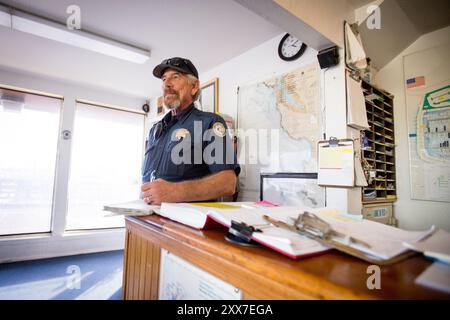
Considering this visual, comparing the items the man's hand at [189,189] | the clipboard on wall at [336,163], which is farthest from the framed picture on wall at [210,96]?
the man's hand at [189,189]

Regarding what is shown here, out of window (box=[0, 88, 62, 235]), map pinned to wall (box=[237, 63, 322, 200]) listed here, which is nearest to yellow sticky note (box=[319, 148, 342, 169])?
map pinned to wall (box=[237, 63, 322, 200])

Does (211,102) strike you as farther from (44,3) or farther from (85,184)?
(85,184)

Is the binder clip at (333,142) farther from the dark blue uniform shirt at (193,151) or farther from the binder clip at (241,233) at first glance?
the binder clip at (241,233)

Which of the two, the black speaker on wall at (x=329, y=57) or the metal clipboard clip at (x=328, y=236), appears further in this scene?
the black speaker on wall at (x=329, y=57)

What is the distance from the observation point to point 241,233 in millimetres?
389

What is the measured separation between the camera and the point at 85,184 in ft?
11.3

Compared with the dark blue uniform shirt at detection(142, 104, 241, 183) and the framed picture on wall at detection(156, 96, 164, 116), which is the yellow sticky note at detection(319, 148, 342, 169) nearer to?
the dark blue uniform shirt at detection(142, 104, 241, 183)

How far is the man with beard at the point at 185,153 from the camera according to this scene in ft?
3.04

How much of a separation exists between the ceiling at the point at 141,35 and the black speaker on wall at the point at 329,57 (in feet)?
2.06

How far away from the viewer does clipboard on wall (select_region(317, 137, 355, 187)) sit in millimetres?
1478

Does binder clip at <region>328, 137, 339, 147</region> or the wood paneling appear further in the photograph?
binder clip at <region>328, 137, 339, 147</region>

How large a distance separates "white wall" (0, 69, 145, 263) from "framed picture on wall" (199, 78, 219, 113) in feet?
5.93

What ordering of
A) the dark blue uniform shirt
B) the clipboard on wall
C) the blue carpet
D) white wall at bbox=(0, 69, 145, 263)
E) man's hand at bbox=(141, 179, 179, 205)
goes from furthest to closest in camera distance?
white wall at bbox=(0, 69, 145, 263), the blue carpet, the clipboard on wall, the dark blue uniform shirt, man's hand at bbox=(141, 179, 179, 205)

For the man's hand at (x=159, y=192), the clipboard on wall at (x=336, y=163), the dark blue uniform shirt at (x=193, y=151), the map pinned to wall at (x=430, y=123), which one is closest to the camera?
the man's hand at (x=159, y=192)
